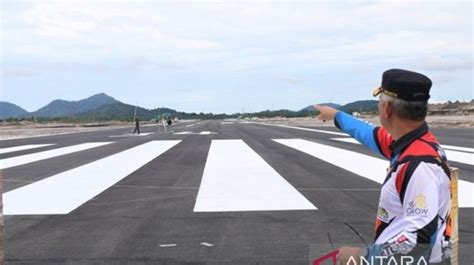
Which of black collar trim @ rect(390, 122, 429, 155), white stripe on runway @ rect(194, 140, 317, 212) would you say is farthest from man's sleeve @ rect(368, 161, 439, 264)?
white stripe on runway @ rect(194, 140, 317, 212)

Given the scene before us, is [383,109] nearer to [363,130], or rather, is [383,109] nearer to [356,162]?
[363,130]

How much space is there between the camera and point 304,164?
14.1 metres

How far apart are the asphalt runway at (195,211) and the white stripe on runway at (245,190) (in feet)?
0.06

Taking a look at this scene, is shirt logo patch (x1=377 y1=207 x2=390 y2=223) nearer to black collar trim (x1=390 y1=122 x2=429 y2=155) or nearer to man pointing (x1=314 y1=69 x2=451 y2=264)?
man pointing (x1=314 y1=69 x2=451 y2=264)

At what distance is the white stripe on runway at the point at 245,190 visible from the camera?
26.2 ft

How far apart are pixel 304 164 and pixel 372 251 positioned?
12.1 m

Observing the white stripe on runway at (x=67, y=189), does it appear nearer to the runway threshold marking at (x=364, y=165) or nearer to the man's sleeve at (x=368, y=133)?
the runway threshold marking at (x=364, y=165)

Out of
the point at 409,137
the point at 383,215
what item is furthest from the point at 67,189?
the point at 409,137

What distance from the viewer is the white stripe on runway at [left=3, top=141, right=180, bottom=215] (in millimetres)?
8172

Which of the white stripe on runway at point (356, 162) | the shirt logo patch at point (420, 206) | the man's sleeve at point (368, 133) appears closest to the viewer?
the shirt logo patch at point (420, 206)

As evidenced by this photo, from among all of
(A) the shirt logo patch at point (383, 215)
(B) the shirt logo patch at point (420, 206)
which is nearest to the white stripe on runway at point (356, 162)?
(A) the shirt logo patch at point (383, 215)

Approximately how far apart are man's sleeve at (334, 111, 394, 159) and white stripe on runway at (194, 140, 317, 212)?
192 inches

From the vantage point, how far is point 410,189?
2.02m

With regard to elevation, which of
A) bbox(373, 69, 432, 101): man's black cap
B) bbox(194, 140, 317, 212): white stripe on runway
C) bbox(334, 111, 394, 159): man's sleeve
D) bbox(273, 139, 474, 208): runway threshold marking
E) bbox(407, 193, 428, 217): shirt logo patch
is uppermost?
bbox(373, 69, 432, 101): man's black cap
